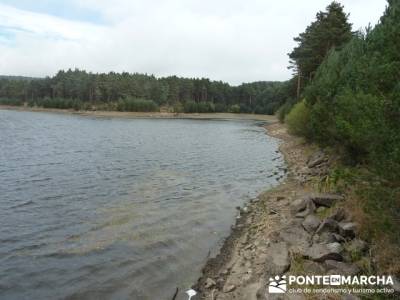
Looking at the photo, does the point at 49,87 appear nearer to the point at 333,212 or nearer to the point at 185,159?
the point at 185,159

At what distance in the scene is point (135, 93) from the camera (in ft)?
456

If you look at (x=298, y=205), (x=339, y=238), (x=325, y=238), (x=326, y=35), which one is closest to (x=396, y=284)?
(x=339, y=238)

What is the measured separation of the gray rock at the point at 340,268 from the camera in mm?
8344

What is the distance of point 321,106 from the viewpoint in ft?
71.7

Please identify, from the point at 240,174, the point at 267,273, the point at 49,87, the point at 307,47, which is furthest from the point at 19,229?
the point at 49,87

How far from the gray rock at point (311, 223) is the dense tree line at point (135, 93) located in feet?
375

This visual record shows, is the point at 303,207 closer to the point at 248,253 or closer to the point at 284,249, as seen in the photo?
the point at 248,253

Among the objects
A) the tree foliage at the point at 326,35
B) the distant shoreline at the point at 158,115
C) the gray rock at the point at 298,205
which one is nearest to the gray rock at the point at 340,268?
the gray rock at the point at 298,205

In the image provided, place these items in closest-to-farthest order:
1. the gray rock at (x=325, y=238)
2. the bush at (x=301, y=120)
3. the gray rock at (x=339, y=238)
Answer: the gray rock at (x=339, y=238)
the gray rock at (x=325, y=238)
the bush at (x=301, y=120)

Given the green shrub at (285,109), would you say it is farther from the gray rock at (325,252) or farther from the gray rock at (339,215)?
the gray rock at (325,252)

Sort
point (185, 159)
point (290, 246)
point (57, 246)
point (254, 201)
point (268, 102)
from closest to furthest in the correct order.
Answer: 1. point (290, 246)
2. point (57, 246)
3. point (254, 201)
4. point (185, 159)
5. point (268, 102)

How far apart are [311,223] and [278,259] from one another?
2713mm

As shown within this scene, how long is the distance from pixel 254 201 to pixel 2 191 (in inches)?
506
